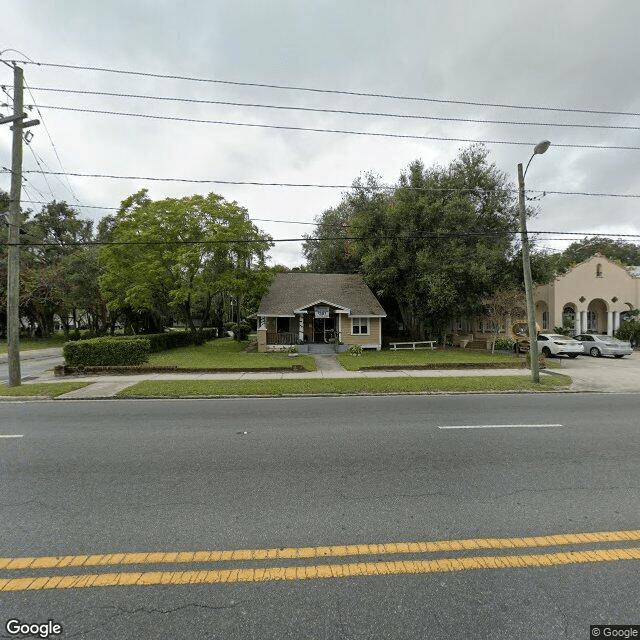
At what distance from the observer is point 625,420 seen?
7234 mm

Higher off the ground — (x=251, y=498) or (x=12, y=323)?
(x=12, y=323)

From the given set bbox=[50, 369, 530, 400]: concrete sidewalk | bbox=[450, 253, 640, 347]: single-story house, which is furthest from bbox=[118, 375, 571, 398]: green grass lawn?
bbox=[450, 253, 640, 347]: single-story house

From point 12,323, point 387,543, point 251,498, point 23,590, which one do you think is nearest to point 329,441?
point 251,498

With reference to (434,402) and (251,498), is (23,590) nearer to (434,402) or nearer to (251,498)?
(251,498)

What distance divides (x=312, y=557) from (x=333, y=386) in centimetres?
844

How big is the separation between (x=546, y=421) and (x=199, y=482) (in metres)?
6.59

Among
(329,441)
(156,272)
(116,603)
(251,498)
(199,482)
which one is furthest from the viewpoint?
(156,272)

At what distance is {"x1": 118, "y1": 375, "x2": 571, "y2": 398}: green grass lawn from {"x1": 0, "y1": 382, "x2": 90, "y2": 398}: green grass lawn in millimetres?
1874

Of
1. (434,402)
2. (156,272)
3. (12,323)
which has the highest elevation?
(156,272)

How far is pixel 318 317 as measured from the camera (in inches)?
970

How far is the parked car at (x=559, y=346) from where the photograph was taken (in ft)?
65.8

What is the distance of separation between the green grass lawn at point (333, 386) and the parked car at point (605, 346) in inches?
439

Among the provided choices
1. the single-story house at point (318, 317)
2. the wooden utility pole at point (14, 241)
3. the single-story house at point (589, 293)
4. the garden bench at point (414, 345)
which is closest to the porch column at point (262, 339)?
the single-story house at point (318, 317)

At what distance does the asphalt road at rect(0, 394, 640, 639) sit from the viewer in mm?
2348
